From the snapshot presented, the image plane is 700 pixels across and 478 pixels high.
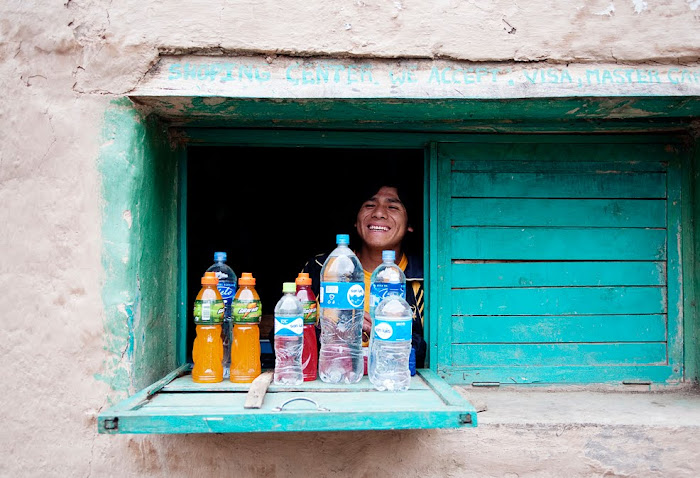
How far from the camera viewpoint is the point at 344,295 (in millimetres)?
2520

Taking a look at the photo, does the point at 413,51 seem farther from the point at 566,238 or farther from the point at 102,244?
the point at 102,244

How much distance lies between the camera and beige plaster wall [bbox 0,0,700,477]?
2398mm

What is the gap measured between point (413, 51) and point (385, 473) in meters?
1.87

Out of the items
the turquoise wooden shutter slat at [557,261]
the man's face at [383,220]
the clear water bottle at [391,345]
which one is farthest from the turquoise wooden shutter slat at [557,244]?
the clear water bottle at [391,345]

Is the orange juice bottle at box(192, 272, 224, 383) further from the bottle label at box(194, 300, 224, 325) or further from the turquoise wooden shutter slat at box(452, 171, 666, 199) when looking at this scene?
the turquoise wooden shutter slat at box(452, 171, 666, 199)

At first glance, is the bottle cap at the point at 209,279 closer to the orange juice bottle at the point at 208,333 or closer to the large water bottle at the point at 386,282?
the orange juice bottle at the point at 208,333

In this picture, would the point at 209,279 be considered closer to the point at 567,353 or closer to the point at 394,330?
the point at 394,330

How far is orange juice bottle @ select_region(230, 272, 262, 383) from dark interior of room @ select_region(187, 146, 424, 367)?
6.50 ft

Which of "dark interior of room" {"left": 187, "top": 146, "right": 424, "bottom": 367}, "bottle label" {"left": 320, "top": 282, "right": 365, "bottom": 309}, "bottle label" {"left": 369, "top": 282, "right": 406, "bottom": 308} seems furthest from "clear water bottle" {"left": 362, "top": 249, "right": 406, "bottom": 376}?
"dark interior of room" {"left": 187, "top": 146, "right": 424, "bottom": 367}

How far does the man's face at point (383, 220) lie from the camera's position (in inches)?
126

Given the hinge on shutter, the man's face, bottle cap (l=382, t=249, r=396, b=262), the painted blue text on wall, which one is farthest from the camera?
the man's face

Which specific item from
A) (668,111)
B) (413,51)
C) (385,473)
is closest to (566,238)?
(668,111)

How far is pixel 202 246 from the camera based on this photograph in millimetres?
4586

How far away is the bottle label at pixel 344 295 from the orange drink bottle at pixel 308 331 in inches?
4.2
